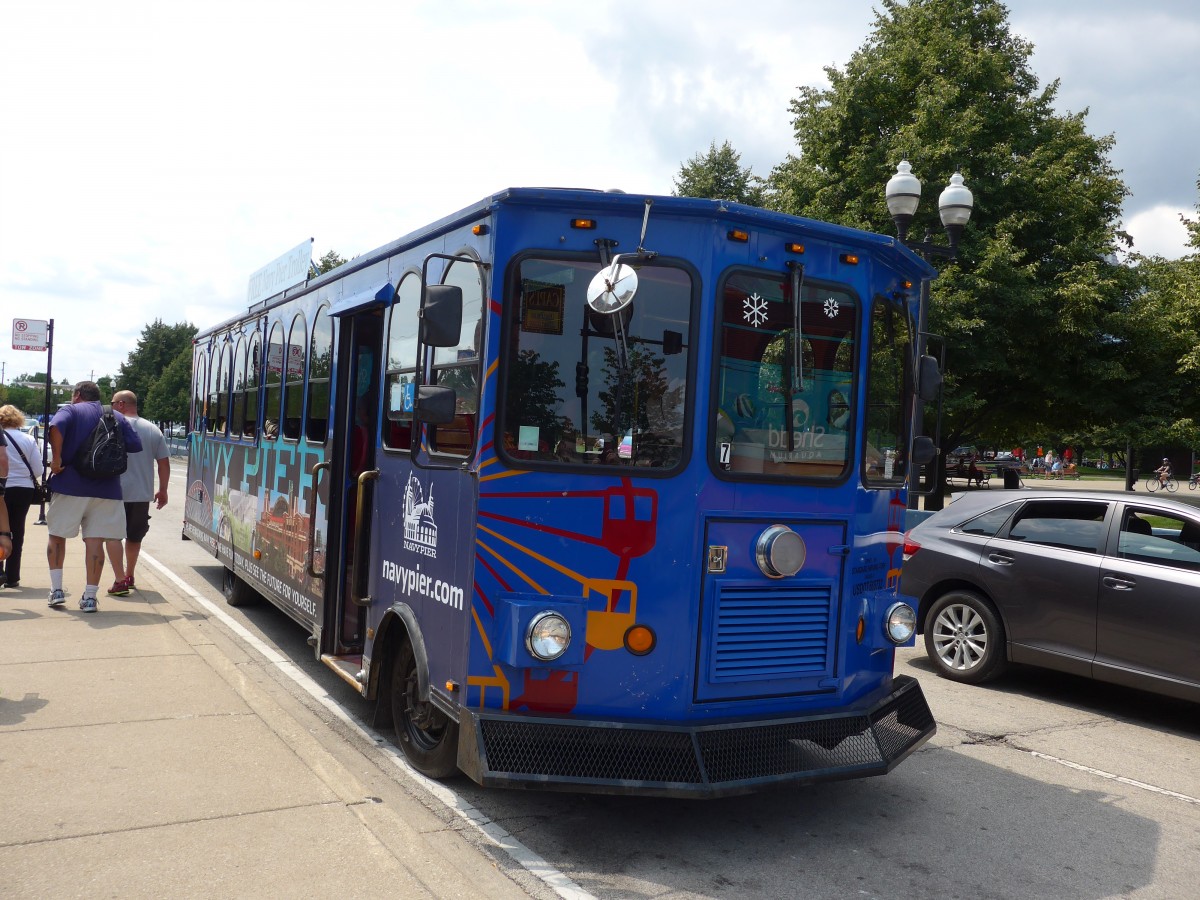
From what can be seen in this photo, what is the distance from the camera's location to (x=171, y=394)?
260 feet

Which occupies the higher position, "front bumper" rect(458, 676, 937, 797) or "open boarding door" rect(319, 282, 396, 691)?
"open boarding door" rect(319, 282, 396, 691)

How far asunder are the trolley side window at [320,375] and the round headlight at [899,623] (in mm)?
3731

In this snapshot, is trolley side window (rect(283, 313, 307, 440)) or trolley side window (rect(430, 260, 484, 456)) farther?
trolley side window (rect(283, 313, 307, 440))

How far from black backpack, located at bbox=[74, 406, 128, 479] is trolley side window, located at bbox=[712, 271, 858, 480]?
632cm

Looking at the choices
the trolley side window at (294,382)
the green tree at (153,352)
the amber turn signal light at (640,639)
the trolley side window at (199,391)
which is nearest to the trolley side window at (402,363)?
the amber turn signal light at (640,639)

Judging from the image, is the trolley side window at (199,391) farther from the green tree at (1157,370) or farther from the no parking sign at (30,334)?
the green tree at (1157,370)

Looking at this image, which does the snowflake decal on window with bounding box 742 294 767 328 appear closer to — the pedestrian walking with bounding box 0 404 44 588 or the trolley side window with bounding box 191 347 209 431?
the pedestrian walking with bounding box 0 404 44 588

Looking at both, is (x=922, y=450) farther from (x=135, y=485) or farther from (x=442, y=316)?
(x=135, y=485)

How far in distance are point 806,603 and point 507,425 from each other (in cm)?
164

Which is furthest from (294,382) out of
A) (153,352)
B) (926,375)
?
(153,352)

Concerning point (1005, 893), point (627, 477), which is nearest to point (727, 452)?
point (627, 477)

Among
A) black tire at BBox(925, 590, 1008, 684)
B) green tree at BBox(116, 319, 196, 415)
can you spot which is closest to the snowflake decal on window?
black tire at BBox(925, 590, 1008, 684)

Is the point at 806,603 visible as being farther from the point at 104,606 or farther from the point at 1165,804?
the point at 104,606

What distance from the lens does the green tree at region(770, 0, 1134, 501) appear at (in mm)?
21641
